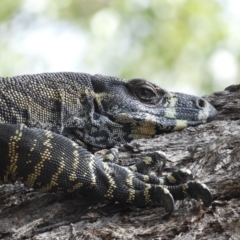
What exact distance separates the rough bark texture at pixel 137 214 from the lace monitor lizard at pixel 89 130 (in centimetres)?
9

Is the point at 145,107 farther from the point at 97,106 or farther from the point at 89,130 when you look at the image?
the point at 89,130

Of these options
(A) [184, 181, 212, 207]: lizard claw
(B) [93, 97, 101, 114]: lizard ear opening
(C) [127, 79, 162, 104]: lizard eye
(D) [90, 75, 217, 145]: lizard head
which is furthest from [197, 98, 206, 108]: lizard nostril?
(A) [184, 181, 212, 207]: lizard claw

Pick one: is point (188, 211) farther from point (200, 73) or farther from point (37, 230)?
point (200, 73)

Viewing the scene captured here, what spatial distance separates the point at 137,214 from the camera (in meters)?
3.87

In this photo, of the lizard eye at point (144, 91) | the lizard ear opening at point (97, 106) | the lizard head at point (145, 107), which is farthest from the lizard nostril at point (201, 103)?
the lizard ear opening at point (97, 106)

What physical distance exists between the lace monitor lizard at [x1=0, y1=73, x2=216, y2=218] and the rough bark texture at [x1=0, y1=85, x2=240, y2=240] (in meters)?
0.09

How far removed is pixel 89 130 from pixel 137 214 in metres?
1.39

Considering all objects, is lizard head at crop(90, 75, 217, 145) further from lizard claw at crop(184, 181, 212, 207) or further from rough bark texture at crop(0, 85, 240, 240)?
lizard claw at crop(184, 181, 212, 207)

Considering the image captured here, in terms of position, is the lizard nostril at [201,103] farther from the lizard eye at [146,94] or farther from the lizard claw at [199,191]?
the lizard claw at [199,191]

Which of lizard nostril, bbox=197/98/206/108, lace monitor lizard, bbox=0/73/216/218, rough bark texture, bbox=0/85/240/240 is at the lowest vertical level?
rough bark texture, bbox=0/85/240/240

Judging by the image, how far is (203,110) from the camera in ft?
18.0

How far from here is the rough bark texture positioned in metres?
3.69

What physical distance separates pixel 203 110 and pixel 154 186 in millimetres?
1752

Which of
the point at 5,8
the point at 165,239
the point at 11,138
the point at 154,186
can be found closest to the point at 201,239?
the point at 165,239
